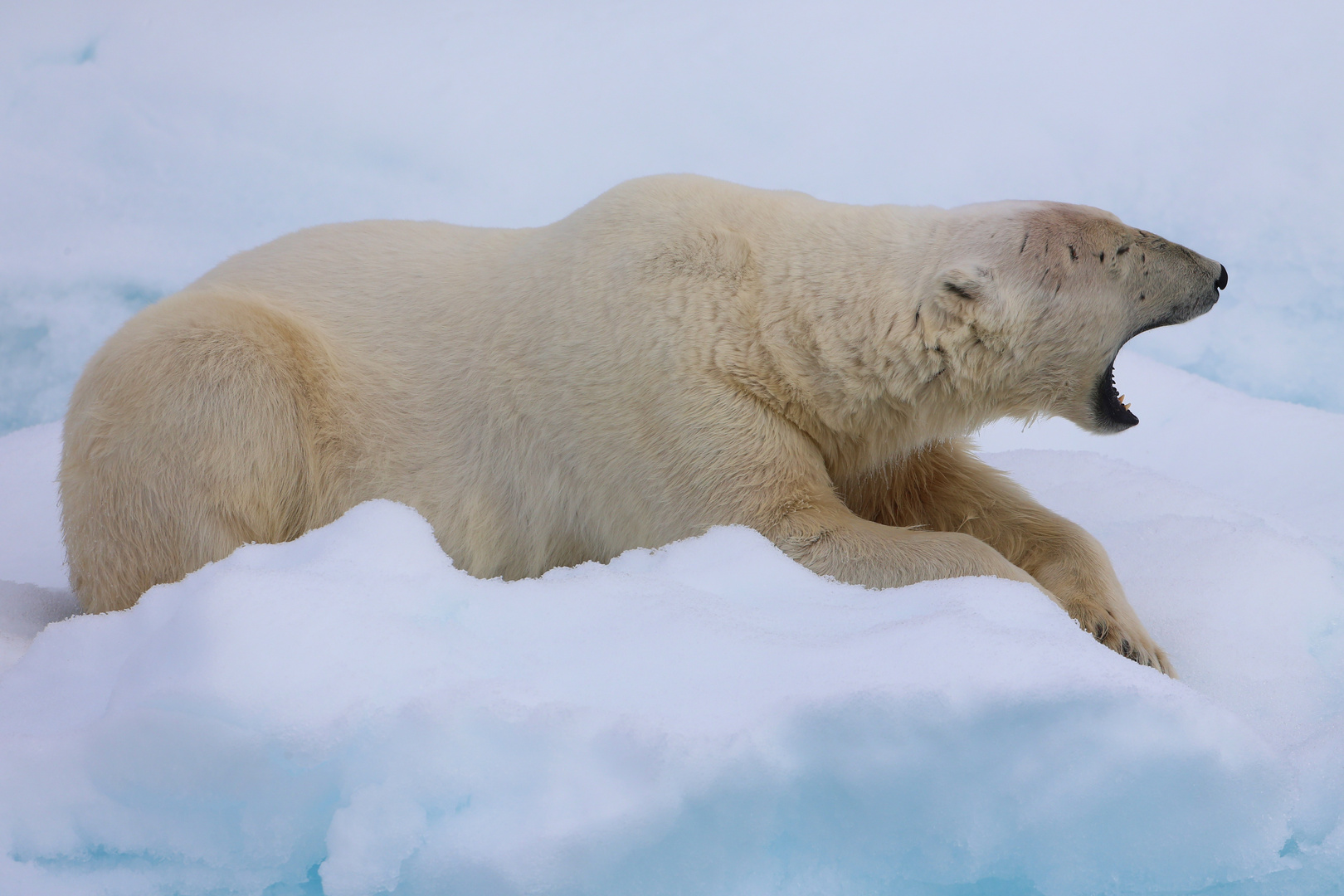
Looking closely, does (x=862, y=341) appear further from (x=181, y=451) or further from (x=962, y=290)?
(x=181, y=451)

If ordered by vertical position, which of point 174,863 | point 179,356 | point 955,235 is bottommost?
point 174,863

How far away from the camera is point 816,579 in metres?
3.04

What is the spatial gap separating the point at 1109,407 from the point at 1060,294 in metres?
0.39

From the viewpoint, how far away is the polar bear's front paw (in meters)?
2.99

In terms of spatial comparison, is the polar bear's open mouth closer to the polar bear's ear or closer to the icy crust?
the polar bear's ear

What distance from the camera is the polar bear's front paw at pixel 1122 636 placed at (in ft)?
9.82

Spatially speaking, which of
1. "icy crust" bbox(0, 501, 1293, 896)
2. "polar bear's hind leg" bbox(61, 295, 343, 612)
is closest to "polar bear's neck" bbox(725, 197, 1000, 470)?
"icy crust" bbox(0, 501, 1293, 896)

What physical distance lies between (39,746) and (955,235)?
2.48 meters

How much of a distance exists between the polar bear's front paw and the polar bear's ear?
0.82 metres

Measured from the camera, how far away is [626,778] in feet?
6.86

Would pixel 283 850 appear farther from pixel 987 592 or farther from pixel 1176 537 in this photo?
pixel 1176 537

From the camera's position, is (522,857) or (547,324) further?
(547,324)

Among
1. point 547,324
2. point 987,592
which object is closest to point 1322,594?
point 987,592

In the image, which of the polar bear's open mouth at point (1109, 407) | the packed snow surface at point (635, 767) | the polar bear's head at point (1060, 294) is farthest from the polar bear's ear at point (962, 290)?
the packed snow surface at point (635, 767)
